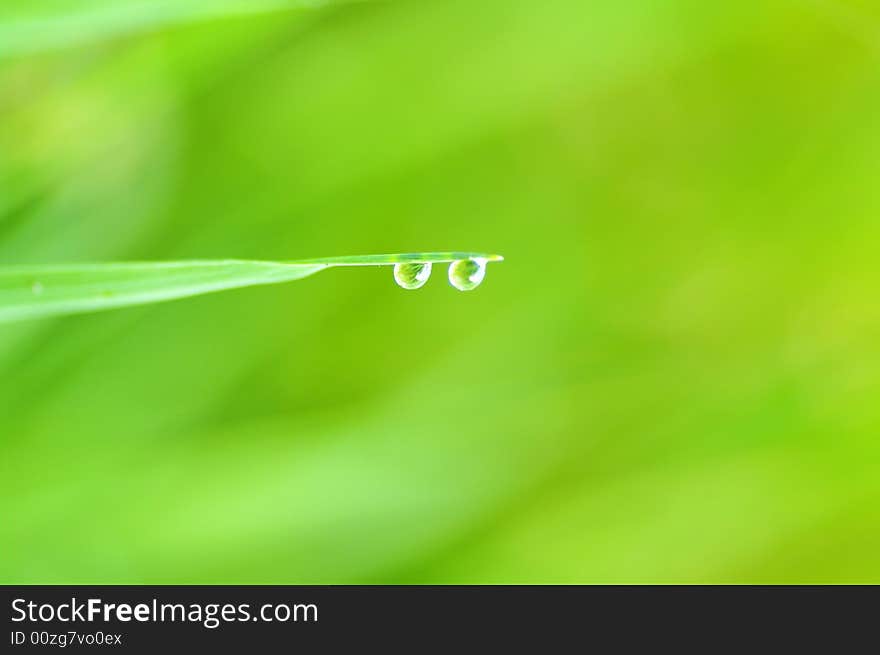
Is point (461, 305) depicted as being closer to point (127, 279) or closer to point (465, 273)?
point (465, 273)

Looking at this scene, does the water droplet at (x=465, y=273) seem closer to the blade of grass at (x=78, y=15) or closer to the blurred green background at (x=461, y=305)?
the blade of grass at (x=78, y=15)

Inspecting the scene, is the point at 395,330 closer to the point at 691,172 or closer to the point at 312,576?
the point at 312,576

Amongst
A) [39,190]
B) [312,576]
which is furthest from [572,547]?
[39,190]
